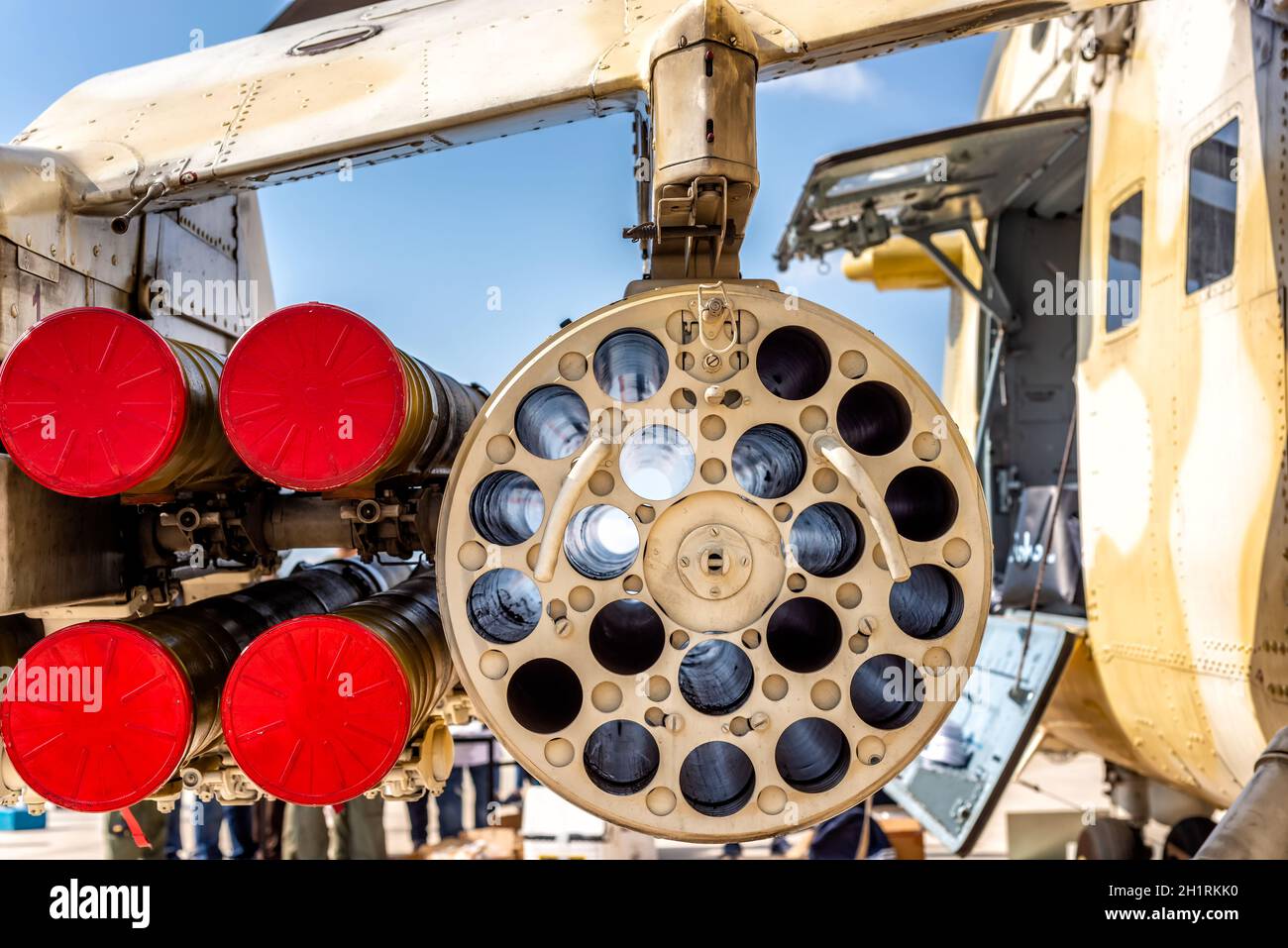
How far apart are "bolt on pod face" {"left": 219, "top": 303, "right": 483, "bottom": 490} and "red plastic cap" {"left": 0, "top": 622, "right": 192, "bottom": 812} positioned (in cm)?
55

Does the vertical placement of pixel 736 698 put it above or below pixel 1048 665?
above

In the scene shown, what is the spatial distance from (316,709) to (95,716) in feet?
1.72

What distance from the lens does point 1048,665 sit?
16.1 ft

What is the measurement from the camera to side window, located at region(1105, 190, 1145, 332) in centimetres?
436

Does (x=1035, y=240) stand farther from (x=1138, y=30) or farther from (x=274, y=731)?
(x=274, y=731)

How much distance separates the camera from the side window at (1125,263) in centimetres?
436

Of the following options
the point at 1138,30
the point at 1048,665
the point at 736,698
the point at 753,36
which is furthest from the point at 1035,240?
the point at 736,698

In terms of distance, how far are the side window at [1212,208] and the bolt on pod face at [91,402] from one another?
3.46 meters

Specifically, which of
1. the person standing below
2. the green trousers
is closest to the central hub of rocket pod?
the green trousers

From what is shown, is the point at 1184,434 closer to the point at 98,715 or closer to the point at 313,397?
the point at 313,397

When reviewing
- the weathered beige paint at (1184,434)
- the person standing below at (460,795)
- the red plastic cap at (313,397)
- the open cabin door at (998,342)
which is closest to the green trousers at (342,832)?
the person standing below at (460,795)

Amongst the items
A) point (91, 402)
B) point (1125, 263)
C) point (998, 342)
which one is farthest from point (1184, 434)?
point (91, 402)

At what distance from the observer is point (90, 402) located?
7.19ft
